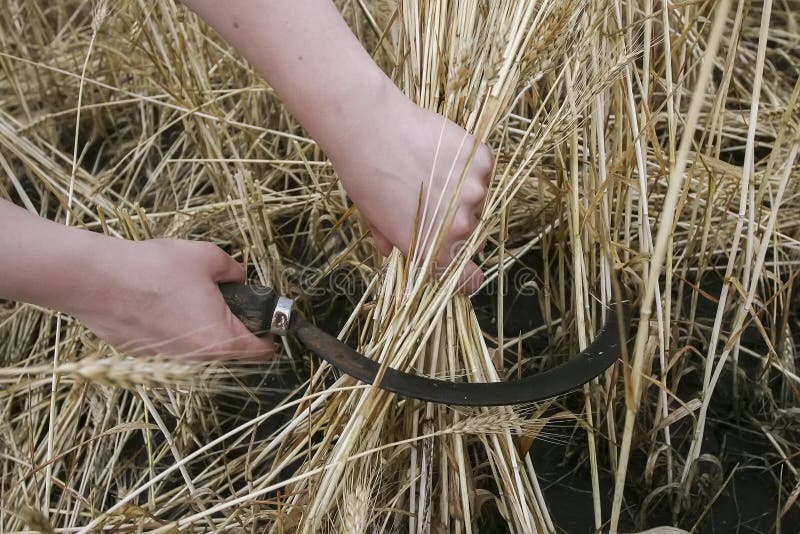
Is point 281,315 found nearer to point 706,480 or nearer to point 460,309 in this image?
point 460,309

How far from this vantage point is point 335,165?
2.67 ft

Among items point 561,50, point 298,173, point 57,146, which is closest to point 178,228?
point 298,173

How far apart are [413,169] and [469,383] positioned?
24 cm

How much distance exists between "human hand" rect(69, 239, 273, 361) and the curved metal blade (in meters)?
0.08

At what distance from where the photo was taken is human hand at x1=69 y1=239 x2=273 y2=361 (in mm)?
715

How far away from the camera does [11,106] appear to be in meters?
1.64

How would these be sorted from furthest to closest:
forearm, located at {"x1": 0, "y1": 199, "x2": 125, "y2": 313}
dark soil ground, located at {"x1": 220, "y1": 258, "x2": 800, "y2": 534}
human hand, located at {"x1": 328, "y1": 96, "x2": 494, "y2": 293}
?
dark soil ground, located at {"x1": 220, "y1": 258, "x2": 800, "y2": 534} < human hand, located at {"x1": 328, "y1": 96, "x2": 494, "y2": 293} < forearm, located at {"x1": 0, "y1": 199, "x2": 125, "y2": 313}

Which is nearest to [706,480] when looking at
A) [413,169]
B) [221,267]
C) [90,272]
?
[413,169]

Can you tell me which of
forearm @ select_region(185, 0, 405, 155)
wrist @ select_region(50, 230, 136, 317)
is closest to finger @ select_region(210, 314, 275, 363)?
wrist @ select_region(50, 230, 136, 317)

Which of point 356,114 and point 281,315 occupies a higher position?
point 356,114

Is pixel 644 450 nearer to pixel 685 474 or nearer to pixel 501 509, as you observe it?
pixel 685 474

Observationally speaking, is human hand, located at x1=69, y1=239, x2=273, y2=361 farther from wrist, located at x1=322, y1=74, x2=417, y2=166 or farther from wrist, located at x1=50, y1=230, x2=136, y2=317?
wrist, located at x1=322, y1=74, x2=417, y2=166

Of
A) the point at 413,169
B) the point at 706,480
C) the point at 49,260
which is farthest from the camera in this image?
the point at 706,480

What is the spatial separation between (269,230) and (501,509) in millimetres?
593
